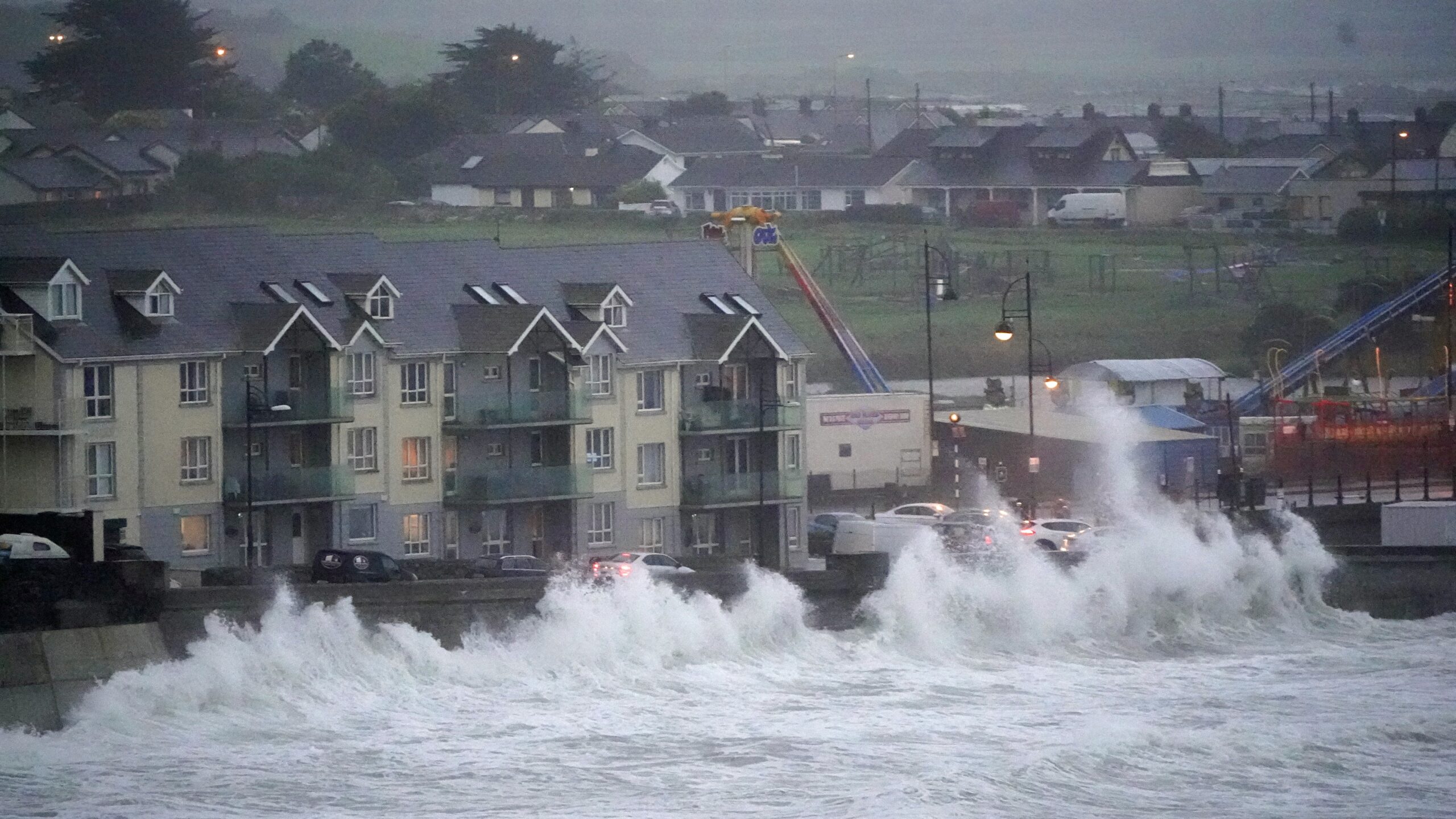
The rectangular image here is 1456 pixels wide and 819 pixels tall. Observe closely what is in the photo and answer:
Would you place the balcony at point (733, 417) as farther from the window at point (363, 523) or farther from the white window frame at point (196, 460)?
the white window frame at point (196, 460)

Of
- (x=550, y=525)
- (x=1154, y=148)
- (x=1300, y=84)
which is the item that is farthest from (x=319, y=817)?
(x=1300, y=84)

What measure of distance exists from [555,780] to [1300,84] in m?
140

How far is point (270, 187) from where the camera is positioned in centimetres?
8894

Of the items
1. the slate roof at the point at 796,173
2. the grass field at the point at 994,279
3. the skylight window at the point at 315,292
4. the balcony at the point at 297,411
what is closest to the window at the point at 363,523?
the balcony at the point at 297,411

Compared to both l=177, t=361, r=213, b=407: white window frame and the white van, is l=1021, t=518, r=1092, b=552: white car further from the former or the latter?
the white van

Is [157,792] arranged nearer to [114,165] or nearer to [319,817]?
[319,817]

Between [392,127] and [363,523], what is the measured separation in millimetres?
64431

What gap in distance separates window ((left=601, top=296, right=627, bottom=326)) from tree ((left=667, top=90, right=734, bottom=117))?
297 feet

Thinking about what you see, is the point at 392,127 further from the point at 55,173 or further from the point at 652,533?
the point at 652,533

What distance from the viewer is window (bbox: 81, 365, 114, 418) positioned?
37344 mm

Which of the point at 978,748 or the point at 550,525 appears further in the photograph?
the point at 550,525

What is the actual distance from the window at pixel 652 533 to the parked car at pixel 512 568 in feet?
13.0

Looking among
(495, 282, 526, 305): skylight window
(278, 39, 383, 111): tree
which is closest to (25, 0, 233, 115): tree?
(278, 39, 383, 111): tree

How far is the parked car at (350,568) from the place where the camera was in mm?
36094
